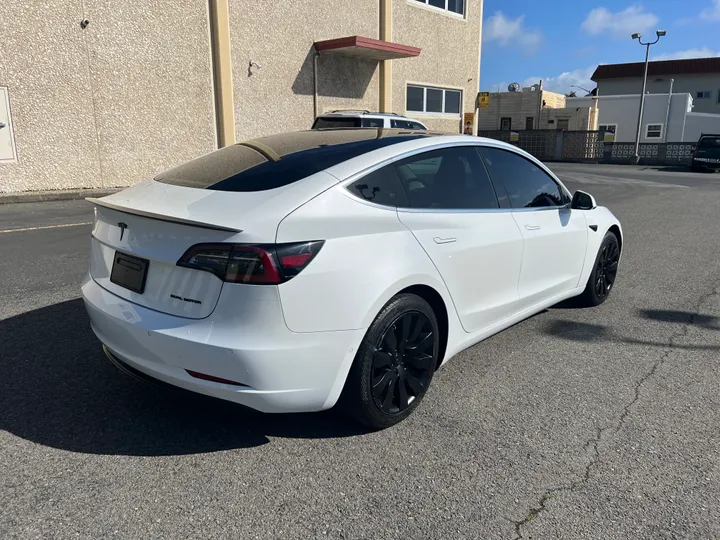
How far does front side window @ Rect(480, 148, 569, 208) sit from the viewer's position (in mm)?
4035

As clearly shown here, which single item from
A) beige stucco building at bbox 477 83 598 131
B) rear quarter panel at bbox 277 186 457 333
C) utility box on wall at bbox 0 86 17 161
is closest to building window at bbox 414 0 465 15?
utility box on wall at bbox 0 86 17 161

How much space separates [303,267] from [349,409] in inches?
32.4

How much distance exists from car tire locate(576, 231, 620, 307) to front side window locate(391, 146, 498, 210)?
1.80m

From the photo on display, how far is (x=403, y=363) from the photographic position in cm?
310

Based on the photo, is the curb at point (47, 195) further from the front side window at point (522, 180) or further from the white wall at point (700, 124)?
the white wall at point (700, 124)

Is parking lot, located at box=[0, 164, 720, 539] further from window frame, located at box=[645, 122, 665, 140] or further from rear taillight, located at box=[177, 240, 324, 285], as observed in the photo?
window frame, located at box=[645, 122, 665, 140]

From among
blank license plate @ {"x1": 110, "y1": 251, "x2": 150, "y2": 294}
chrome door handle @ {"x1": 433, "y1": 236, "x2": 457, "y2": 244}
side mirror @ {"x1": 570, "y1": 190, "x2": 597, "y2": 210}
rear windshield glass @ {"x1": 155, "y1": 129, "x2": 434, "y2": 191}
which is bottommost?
blank license plate @ {"x1": 110, "y1": 251, "x2": 150, "y2": 294}

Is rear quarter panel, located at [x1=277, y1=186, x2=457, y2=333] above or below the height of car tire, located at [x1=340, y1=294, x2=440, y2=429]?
above

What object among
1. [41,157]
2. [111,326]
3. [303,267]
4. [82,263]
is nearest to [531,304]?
[303,267]

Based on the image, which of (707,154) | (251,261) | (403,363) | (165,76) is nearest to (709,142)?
(707,154)

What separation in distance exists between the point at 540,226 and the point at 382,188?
→ 163 cm

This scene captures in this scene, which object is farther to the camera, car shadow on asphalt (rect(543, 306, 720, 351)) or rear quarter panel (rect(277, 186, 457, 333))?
car shadow on asphalt (rect(543, 306, 720, 351))

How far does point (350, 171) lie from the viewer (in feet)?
9.87

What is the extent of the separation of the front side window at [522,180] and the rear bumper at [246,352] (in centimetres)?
184
